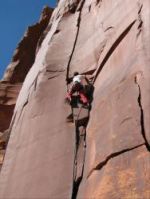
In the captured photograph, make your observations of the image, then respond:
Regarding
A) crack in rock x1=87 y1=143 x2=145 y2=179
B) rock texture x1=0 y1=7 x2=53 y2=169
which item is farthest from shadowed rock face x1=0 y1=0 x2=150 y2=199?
rock texture x1=0 y1=7 x2=53 y2=169

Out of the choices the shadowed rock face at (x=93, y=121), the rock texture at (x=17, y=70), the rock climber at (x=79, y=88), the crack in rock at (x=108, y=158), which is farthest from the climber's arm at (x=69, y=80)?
the crack in rock at (x=108, y=158)

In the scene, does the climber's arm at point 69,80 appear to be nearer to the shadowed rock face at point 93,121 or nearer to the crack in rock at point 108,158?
the shadowed rock face at point 93,121

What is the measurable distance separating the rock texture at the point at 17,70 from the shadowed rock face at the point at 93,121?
357 centimetres

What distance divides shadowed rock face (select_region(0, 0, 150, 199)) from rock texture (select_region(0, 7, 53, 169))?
3.57 metres

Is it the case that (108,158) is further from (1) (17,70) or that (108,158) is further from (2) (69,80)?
(1) (17,70)

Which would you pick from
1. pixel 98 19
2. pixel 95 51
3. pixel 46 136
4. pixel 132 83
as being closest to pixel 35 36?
pixel 98 19

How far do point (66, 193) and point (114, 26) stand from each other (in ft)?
19.8

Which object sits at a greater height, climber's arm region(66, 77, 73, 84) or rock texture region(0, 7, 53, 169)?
rock texture region(0, 7, 53, 169)

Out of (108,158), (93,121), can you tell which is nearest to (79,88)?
(93,121)

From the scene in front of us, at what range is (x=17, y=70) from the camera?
23.1m

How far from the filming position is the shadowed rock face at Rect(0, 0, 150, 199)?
30.9 feet

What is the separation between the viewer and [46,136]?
12617 mm

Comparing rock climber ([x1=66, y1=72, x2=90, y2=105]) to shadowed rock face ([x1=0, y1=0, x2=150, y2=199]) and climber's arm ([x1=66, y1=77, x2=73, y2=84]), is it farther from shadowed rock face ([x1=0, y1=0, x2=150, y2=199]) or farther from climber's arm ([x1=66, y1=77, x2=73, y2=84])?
climber's arm ([x1=66, y1=77, x2=73, y2=84])

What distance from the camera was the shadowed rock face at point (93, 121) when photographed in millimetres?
9406
